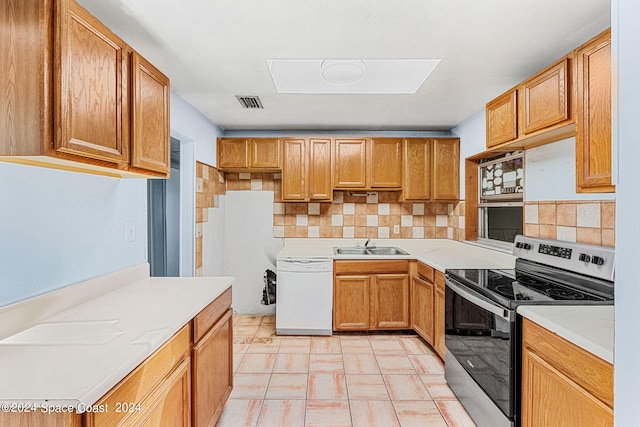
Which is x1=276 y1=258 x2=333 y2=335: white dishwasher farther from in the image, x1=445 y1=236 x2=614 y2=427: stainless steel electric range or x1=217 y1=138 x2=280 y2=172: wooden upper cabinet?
x1=445 y1=236 x2=614 y2=427: stainless steel electric range

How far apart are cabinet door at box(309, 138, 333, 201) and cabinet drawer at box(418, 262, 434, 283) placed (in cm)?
124

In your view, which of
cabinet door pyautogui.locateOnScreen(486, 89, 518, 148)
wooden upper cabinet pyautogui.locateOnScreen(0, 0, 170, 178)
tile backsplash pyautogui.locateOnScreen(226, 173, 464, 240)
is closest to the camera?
wooden upper cabinet pyautogui.locateOnScreen(0, 0, 170, 178)

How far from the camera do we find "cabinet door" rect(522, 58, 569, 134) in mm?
1836

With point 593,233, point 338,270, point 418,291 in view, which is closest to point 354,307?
point 338,270

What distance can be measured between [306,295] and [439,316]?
127 centimetres

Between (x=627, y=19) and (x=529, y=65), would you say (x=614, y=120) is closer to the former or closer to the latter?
(x=627, y=19)

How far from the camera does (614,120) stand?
739mm

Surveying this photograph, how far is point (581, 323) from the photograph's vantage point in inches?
53.9

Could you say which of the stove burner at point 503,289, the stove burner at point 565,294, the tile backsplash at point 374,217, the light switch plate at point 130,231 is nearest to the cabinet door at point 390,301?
the tile backsplash at point 374,217

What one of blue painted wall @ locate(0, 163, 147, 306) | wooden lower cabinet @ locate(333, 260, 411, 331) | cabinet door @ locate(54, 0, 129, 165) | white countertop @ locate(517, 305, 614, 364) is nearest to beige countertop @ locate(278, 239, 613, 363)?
white countertop @ locate(517, 305, 614, 364)

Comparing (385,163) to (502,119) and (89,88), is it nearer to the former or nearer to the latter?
(502,119)

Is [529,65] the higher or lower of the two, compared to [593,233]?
higher

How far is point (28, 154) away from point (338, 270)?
106 inches

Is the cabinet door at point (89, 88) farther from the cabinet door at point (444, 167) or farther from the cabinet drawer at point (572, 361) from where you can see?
the cabinet door at point (444, 167)
